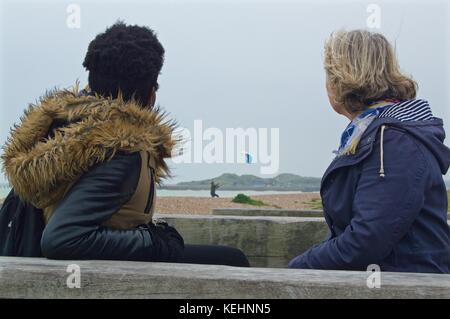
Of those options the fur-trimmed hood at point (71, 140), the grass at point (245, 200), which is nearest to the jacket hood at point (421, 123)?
the fur-trimmed hood at point (71, 140)

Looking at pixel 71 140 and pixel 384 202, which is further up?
pixel 71 140

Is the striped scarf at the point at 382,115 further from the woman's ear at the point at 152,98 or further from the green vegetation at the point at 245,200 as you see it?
the green vegetation at the point at 245,200

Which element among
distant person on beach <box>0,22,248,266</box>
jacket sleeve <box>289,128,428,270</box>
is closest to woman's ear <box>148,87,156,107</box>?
distant person on beach <box>0,22,248,266</box>

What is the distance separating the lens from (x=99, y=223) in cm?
215

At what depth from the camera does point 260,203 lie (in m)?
16.9

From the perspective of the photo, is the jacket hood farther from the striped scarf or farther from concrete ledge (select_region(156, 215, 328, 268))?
concrete ledge (select_region(156, 215, 328, 268))

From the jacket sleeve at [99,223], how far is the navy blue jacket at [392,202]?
2.09 ft

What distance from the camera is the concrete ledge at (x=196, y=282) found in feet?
5.81

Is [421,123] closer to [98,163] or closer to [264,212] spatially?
[98,163]

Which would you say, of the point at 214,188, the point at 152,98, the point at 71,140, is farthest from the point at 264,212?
the point at 214,188

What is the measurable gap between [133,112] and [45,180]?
40 centimetres

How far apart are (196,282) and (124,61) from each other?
0.94 m

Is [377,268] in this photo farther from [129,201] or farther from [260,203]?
[260,203]
